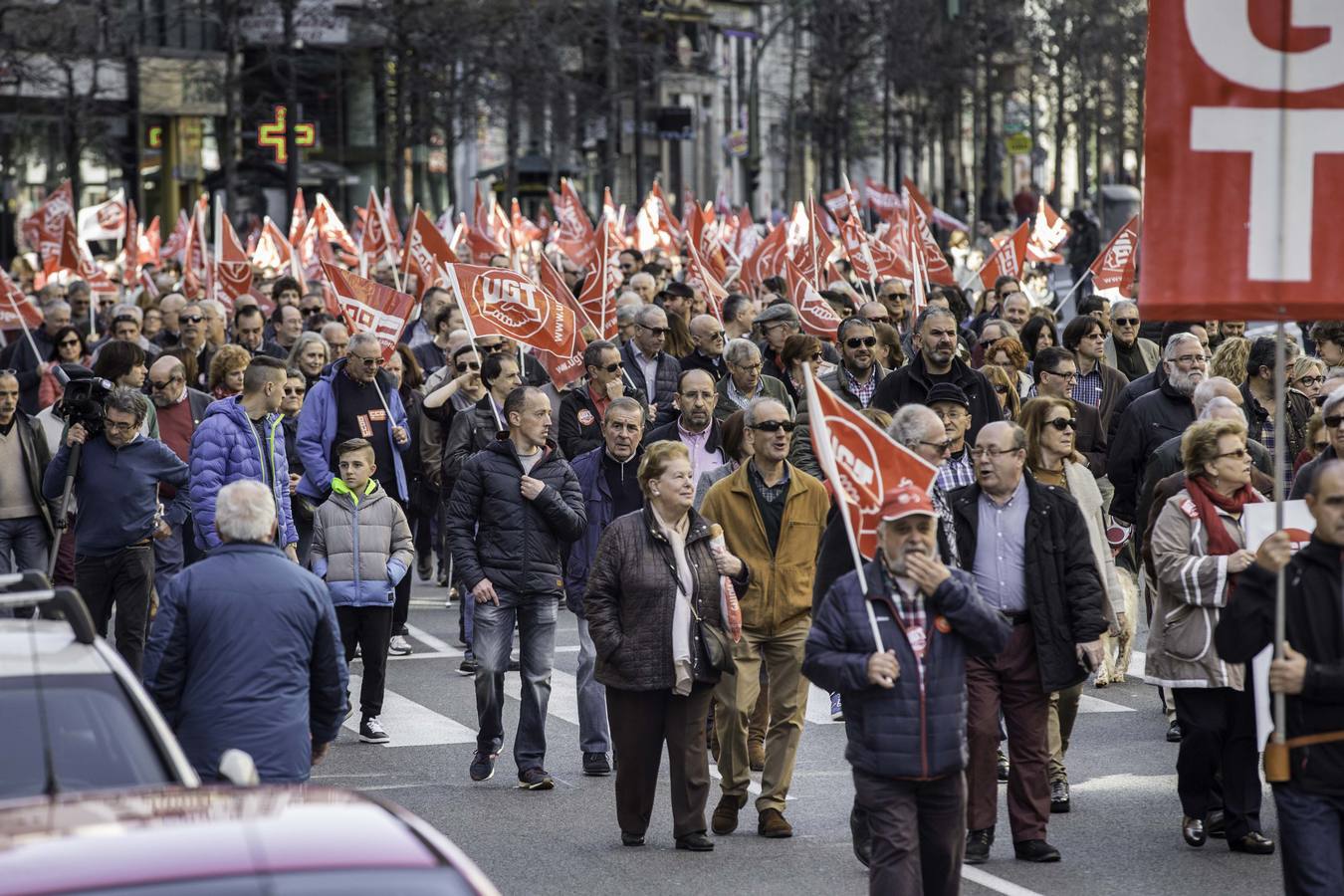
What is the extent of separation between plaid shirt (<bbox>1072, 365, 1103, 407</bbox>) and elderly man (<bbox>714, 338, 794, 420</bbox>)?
2.74 m

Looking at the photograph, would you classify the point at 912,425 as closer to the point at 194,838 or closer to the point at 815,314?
the point at 194,838

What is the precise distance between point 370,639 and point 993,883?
4.14 metres

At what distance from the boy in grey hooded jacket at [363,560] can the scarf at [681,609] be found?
2.58m

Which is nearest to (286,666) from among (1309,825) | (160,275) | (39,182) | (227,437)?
(1309,825)

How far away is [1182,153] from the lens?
22.6 feet

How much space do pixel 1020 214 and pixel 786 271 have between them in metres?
28.3

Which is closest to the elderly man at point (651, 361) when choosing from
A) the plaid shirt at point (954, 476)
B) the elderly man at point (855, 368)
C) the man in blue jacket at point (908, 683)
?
the elderly man at point (855, 368)

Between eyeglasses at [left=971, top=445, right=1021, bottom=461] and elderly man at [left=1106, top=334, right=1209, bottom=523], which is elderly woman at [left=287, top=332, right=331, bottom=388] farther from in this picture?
eyeglasses at [left=971, top=445, right=1021, bottom=461]

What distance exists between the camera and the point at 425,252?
24.4 m

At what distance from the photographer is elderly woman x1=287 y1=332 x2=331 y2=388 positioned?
15.5 m

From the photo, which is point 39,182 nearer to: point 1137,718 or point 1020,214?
point 1020,214

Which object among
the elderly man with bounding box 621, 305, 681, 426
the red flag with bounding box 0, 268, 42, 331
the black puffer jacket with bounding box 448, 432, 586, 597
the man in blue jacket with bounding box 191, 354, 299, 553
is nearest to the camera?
the black puffer jacket with bounding box 448, 432, 586, 597

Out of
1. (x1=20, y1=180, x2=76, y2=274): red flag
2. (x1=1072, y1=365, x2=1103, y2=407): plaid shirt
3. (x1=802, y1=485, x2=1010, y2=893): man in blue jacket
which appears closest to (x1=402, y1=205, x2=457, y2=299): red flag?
(x1=20, y1=180, x2=76, y2=274): red flag

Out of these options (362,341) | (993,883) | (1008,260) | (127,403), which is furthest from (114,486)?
(1008,260)
